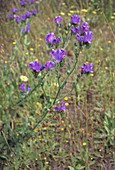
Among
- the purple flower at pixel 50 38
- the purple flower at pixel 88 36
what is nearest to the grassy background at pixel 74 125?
the purple flower at pixel 88 36

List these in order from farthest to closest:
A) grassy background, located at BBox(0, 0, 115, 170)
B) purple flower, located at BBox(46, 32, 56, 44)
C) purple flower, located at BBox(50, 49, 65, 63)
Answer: grassy background, located at BBox(0, 0, 115, 170) < purple flower, located at BBox(46, 32, 56, 44) < purple flower, located at BBox(50, 49, 65, 63)

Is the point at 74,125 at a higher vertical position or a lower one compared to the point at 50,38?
lower

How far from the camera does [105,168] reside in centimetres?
171

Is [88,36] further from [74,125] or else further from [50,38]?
[74,125]

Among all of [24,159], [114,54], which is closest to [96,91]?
[114,54]

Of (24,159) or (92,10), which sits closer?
(24,159)

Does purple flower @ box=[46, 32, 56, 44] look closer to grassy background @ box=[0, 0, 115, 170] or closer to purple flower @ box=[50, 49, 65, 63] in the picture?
purple flower @ box=[50, 49, 65, 63]

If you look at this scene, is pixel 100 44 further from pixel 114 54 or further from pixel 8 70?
pixel 8 70

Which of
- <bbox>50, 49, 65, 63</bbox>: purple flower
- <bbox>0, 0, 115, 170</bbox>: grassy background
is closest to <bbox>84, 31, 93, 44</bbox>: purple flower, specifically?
<bbox>50, 49, 65, 63</bbox>: purple flower

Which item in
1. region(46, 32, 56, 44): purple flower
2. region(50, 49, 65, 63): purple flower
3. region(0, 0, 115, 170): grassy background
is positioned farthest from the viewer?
region(0, 0, 115, 170): grassy background

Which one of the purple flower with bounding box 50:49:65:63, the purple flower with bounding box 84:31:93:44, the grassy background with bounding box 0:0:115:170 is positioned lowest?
the grassy background with bounding box 0:0:115:170

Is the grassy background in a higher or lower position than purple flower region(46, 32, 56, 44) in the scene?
lower

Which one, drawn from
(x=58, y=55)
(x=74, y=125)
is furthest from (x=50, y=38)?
(x=74, y=125)

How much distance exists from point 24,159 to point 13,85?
98cm
